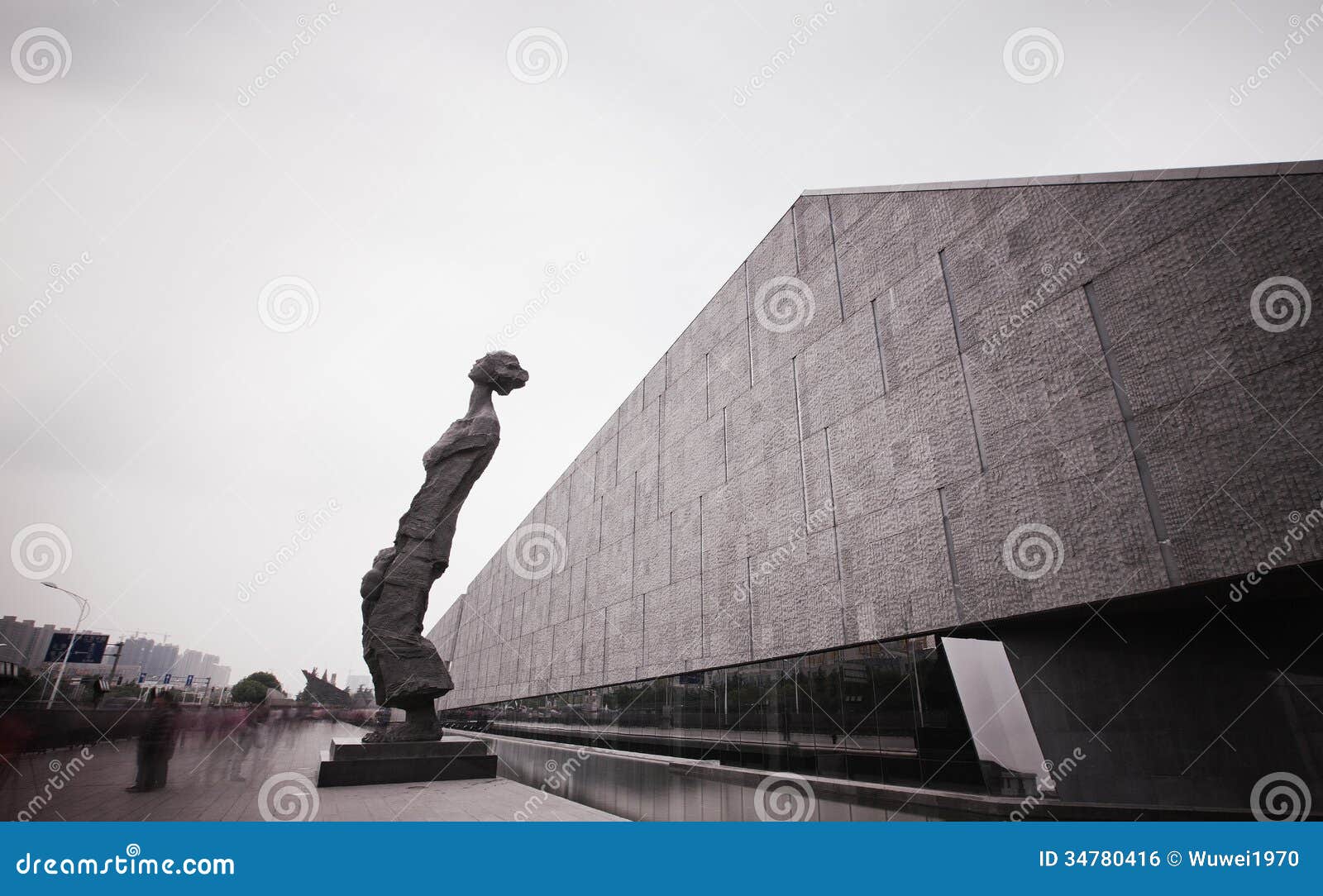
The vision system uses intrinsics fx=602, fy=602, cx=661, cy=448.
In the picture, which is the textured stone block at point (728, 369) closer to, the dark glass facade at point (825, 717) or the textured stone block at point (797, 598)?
the textured stone block at point (797, 598)

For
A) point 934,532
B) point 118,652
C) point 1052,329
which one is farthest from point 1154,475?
point 118,652

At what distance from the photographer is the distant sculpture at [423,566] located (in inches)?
327

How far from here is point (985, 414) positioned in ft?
26.6

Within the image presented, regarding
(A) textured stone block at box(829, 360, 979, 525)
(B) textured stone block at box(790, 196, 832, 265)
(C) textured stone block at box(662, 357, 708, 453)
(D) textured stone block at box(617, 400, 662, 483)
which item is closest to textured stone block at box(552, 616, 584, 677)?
(D) textured stone block at box(617, 400, 662, 483)

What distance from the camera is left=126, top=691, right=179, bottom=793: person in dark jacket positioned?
19.7ft

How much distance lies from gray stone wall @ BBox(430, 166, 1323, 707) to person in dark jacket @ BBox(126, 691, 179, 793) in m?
8.83

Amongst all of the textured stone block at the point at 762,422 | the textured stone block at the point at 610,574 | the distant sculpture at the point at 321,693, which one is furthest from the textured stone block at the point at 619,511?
the distant sculpture at the point at 321,693

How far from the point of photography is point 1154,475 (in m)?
6.32

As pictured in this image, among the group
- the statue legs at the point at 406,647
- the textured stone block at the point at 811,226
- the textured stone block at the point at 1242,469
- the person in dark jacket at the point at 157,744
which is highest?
the textured stone block at the point at 811,226

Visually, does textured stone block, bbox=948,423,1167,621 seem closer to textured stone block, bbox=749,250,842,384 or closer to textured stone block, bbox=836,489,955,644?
textured stone block, bbox=836,489,955,644

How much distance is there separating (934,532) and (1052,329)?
9.86ft

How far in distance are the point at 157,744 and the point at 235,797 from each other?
229cm

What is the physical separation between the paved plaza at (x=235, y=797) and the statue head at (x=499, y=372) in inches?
229

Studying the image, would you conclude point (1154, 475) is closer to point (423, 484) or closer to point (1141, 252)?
point (1141, 252)
